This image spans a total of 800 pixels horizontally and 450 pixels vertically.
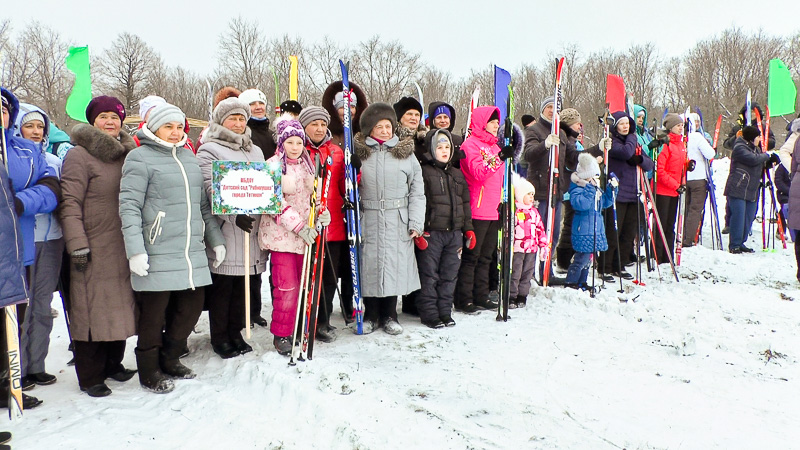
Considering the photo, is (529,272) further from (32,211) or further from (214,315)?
(32,211)

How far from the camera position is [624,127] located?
6949mm

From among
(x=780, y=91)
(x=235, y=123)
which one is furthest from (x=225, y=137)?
(x=780, y=91)

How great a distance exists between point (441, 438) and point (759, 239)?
10.1 m

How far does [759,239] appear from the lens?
10.1 meters

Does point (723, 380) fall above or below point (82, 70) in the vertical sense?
below

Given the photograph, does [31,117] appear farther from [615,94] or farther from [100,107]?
[615,94]

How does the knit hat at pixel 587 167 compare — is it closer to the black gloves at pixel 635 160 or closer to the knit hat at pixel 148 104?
the black gloves at pixel 635 160

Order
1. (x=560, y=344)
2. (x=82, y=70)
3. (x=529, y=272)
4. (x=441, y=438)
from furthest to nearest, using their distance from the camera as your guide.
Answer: (x=529, y=272) → (x=82, y=70) → (x=560, y=344) → (x=441, y=438)

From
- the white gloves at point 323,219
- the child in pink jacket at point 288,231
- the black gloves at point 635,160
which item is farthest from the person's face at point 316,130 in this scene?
the black gloves at point 635,160

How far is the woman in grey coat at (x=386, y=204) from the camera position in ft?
15.5

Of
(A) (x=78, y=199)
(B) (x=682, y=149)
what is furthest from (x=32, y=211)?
(B) (x=682, y=149)

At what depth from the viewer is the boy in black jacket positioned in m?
5.08

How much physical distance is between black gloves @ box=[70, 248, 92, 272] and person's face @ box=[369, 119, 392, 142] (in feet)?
8.39

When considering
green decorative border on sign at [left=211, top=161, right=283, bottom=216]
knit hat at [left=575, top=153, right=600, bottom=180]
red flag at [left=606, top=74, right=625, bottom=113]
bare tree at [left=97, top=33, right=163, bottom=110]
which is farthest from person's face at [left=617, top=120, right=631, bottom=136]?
bare tree at [left=97, top=33, right=163, bottom=110]
